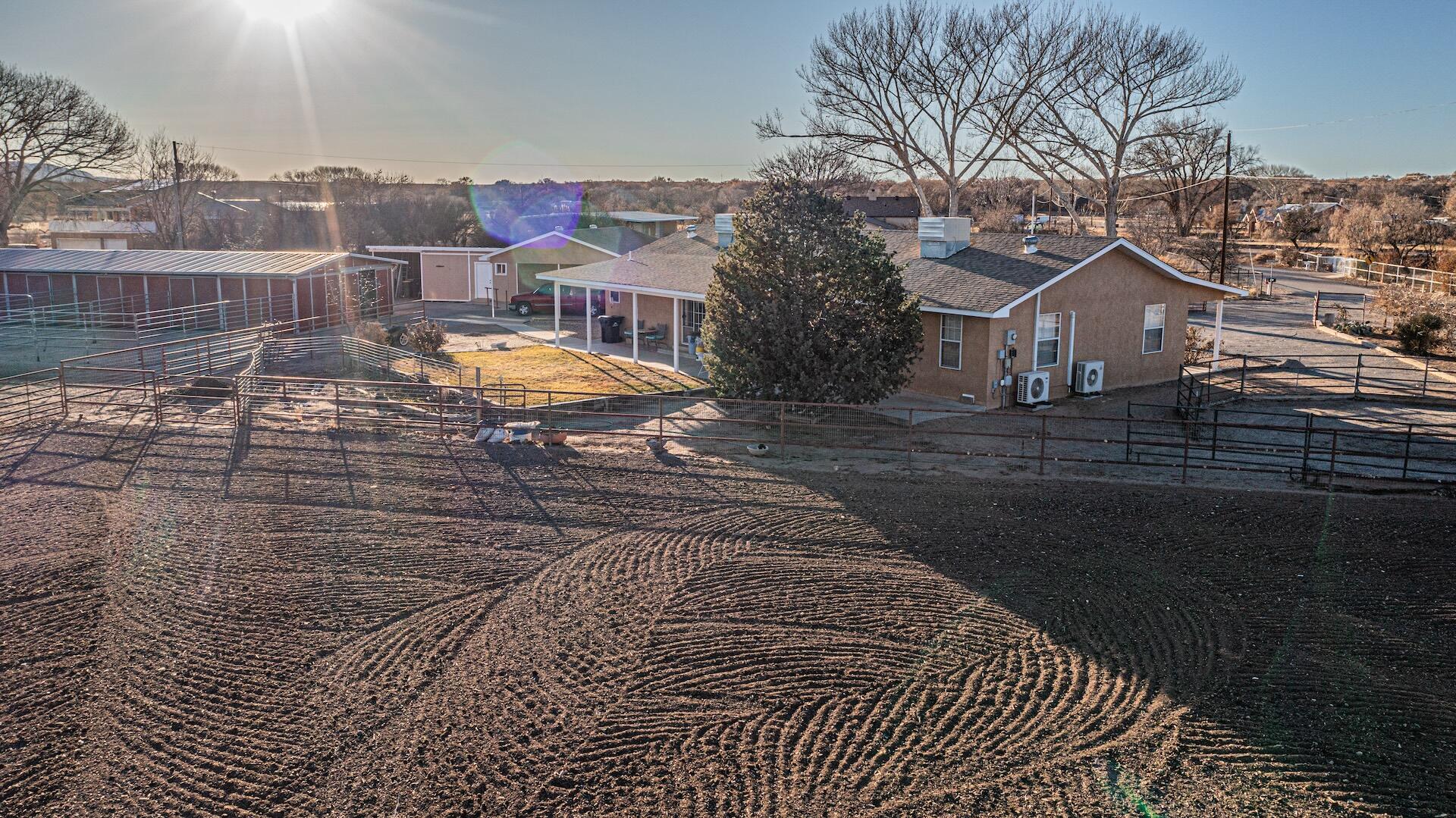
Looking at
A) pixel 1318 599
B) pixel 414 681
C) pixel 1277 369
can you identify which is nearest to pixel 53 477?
pixel 414 681

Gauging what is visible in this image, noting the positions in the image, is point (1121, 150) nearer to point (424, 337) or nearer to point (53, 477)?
point (424, 337)

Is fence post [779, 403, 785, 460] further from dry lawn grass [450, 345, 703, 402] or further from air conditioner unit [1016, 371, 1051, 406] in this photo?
air conditioner unit [1016, 371, 1051, 406]

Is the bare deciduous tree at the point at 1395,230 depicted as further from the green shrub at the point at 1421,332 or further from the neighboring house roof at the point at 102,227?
the neighboring house roof at the point at 102,227

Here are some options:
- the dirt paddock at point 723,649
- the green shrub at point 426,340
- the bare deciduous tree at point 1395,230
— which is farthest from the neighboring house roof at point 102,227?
the bare deciduous tree at point 1395,230

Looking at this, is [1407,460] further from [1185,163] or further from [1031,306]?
[1185,163]

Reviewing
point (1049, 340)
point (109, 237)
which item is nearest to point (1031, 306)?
point (1049, 340)
